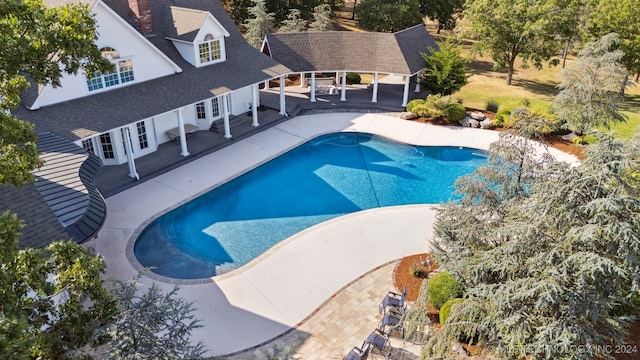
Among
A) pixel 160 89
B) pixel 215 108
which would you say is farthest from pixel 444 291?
pixel 215 108

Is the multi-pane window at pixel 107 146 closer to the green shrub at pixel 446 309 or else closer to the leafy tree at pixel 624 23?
the green shrub at pixel 446 309

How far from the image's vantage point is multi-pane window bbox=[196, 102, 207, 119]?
2944 cm

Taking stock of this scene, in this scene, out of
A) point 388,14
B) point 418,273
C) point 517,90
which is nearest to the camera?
point 418,273

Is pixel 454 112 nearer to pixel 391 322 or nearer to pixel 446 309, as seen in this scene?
pixel 446 309

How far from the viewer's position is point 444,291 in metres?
15.8

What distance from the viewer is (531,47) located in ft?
137

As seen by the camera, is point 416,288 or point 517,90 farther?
point 517,90

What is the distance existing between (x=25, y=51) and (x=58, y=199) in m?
8.66

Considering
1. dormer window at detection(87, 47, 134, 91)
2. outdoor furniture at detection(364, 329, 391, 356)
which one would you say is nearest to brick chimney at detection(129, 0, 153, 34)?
dormer window at detection(87, 47, 134, 91)

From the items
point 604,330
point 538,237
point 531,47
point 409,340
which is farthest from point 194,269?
point 531,47

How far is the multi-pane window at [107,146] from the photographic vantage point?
2447 cm

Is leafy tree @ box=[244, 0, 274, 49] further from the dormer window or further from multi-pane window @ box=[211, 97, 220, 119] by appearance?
the dormer window

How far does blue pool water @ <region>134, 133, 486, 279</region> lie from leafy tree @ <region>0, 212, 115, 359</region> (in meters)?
9.11

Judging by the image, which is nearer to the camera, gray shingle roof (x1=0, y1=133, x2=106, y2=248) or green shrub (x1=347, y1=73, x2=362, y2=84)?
gray shingle roof (x1=0, y1=133, x2=106, y2=248)
